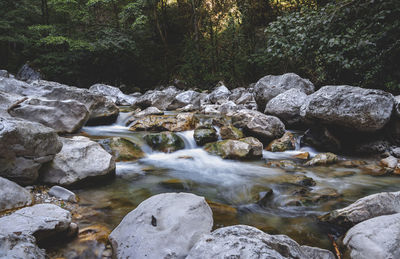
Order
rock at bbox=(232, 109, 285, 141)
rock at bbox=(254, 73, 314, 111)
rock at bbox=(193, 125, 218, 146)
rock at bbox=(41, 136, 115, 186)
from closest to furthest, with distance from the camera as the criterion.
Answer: rock at bbox=(41, 136, 115, 186), rock at bbox=(193, 125, 218, 146), rock at bbox=(232, 109, 285, 141), rock at bbox=(254, 73, 314, 111)

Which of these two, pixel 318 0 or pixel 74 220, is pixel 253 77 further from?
pixel 74 220

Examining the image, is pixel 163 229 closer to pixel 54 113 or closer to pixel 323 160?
pixel 323 160

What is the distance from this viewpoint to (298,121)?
737 centimetres

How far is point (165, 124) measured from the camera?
7.24 metres

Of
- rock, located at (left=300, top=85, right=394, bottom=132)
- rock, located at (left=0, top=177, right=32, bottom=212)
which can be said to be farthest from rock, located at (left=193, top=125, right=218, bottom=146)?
rock, located at (left=0, top=177, right=32, bottom=212)

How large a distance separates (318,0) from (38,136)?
41.9 feet

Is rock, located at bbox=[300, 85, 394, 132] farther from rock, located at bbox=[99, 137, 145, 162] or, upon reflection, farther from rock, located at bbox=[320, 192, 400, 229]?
rock, located at bbox=[99, 137, 145, 162]

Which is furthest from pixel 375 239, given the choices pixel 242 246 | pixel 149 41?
pixel 149 41

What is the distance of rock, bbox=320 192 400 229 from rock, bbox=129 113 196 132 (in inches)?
197

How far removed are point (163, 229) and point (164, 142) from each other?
402cm

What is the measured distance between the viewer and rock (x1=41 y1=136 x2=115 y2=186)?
3.42 m

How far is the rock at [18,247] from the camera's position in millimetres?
1503

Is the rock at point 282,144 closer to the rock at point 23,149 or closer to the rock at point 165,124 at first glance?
the rock at point 165,124

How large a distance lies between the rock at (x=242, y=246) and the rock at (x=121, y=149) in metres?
3.61
